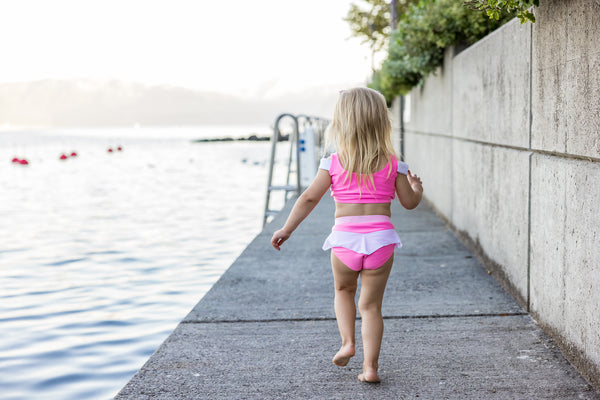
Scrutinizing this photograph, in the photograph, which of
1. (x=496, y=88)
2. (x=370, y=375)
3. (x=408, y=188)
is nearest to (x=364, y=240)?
(x=408, y=188)

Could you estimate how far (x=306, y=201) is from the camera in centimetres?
342

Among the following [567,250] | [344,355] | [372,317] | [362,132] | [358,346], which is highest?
[362,132]

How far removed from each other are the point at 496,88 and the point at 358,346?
2.56 meters

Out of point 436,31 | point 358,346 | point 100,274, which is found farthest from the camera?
point 436,31

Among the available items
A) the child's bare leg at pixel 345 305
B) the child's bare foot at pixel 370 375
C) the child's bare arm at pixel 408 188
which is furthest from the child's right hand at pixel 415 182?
the child's bare foot at pixel 370 375

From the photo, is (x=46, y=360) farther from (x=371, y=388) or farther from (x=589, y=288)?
(x=589, y=288)

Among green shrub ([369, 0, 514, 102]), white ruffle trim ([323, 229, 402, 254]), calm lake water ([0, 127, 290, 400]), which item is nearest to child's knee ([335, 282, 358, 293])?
white ruffle trim ([323, 229, 402, 254])

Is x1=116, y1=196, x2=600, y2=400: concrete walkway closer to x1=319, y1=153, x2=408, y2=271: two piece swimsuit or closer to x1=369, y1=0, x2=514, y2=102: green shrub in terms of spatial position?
x1=319, y1=153, x2=408, y2=271: two piece swimsuit

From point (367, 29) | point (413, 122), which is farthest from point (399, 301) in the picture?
point (367, 29)

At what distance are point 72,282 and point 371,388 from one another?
176 inches

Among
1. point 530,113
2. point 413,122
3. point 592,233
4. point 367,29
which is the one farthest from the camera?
point 367,29

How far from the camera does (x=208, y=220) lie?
11.5 metres

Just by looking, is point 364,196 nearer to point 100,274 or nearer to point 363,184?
point 363,184

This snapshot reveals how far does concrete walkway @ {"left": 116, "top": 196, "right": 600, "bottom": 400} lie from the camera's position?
3357mm
